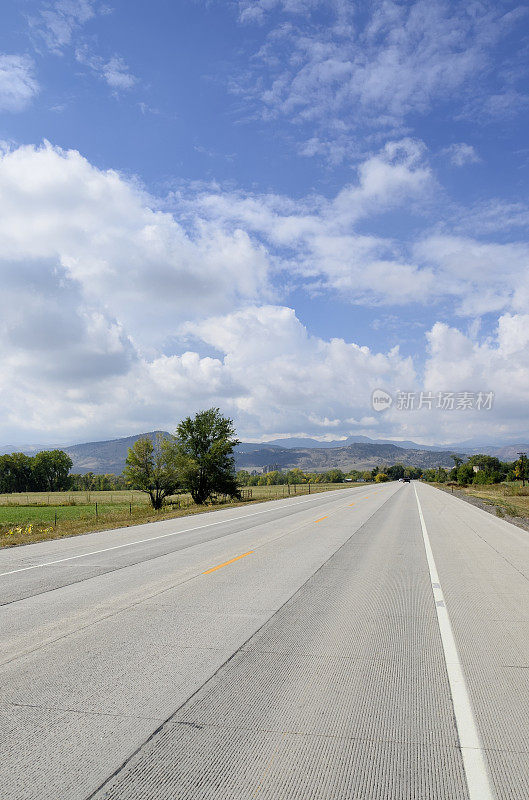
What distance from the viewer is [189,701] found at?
433 cm

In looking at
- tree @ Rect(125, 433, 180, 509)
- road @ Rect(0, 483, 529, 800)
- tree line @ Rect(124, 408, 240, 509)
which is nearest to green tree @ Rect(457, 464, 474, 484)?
tree line @ Rect(124, 408, 240, 509)

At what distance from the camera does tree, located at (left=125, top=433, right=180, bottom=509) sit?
45344mm

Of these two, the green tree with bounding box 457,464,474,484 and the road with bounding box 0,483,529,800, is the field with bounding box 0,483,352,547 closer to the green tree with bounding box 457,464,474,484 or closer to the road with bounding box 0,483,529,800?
the road with bounding box 0,483,529,800

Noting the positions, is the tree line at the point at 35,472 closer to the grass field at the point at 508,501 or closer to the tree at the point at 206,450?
the tree at the point at 206,450

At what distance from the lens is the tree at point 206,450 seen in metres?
48.4

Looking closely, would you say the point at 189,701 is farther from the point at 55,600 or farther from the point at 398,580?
the point at 398,580

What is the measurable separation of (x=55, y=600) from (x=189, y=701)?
4375 millimetres

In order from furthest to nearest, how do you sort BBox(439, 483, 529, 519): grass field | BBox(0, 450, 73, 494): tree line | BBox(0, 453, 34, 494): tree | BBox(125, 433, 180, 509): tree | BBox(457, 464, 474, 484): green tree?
BBox(0, 450, 73, 494): tree line, BBox(0, 453, 34, 494): tree, BBox(457, 464, 474, 484): green tree, BBox(125, 433, 180, 509): tree, BBox(439, 483, 529, 519): grass field

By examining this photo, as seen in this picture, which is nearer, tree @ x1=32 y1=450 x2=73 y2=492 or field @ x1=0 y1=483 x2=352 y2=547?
field @ x1=0 y1=483 x2=352 y2=547

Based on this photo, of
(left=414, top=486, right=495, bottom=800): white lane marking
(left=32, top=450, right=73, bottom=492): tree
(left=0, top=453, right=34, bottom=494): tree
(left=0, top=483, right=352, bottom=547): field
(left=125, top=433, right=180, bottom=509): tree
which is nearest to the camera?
(left=414, top=486, right=495, bottom=800): white lane marking

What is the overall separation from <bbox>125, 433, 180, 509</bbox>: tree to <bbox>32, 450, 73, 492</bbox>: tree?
320 ft

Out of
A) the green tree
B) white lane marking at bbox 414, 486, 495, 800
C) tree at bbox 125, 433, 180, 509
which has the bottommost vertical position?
the green tree

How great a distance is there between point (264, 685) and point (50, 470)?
14154 cm

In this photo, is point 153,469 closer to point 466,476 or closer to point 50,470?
point 50,470
